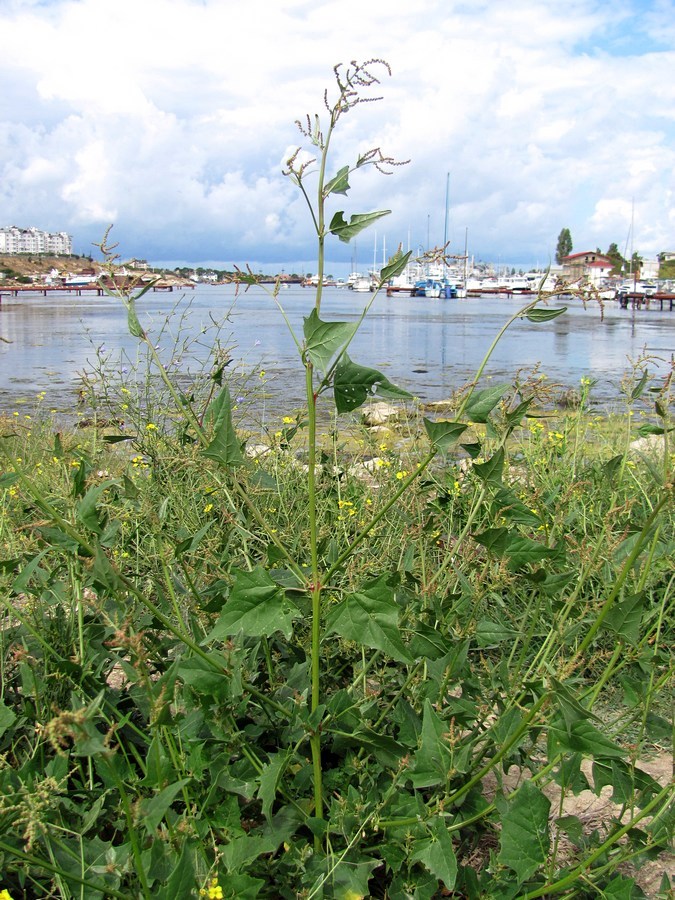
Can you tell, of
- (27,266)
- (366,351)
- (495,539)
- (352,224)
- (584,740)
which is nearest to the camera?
(584,740)

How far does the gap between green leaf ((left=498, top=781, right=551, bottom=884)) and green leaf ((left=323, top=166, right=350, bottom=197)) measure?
3.29ft

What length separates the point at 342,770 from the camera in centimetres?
149

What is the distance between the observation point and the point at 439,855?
117cm

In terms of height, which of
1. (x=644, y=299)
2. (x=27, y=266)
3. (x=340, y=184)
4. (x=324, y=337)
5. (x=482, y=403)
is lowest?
(x=482, y=403)

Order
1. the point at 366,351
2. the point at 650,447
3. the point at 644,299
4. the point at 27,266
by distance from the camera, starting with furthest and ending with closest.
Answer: the point at 27,266 → the point at 644,299 → the point at 366,351 → the point at 650,447

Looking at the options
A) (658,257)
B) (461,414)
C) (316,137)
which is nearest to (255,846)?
(461,414)

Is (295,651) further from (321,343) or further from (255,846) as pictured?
(321,343)

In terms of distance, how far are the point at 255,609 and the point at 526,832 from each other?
1.88ft

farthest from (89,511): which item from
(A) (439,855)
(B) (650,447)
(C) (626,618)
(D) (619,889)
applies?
(B) (650,447)

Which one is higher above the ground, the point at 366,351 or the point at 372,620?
the point at 372,620

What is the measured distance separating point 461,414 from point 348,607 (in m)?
0.39

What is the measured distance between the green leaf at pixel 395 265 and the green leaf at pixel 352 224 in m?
0.07

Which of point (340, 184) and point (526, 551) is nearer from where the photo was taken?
point (340, 184)

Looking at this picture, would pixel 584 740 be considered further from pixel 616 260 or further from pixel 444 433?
pixel 616 260
